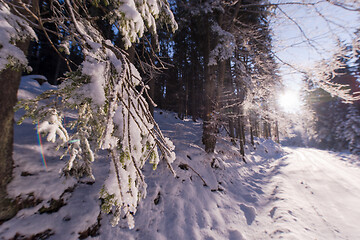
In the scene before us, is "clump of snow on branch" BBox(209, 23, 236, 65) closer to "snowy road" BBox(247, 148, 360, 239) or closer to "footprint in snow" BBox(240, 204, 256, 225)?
"footprint in snow" BBox(240, 204, 256, 225)

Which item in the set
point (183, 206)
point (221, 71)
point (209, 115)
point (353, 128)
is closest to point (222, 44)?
point (221, 71)

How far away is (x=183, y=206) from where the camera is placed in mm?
3729

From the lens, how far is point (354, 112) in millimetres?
21062

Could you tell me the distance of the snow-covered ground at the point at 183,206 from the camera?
2.44m

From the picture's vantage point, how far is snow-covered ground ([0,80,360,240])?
2443 millimetres

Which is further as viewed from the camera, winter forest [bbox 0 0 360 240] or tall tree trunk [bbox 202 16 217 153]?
tall tree trunk [bbox 202 16 217 153]

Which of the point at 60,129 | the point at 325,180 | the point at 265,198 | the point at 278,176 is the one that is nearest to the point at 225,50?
the point at 265,198

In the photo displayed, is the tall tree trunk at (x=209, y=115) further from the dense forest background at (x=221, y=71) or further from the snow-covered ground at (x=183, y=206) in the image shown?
the snow-covered ground at (x=183, y=206)

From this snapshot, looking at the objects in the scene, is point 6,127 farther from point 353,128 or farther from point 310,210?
point 353,128

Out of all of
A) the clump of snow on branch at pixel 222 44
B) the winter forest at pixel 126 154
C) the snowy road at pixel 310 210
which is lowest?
the snowy road at pixel 310 210

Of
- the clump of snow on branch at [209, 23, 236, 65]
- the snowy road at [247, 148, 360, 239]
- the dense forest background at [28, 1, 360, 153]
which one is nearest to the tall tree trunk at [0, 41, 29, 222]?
the dense forest background at [28, 1, 360, 153]

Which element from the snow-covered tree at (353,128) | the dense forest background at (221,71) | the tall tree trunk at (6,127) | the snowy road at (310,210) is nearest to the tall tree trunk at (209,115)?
the dense forest background at (221,71)

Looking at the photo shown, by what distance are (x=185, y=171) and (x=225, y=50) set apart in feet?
17.1

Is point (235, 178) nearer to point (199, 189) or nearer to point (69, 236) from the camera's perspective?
point (199, 189)
